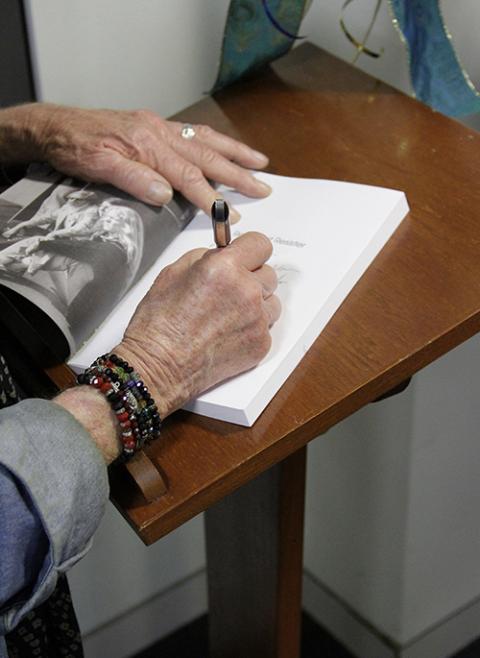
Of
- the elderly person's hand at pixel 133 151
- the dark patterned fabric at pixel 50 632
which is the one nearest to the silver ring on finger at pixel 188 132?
the elderly person's hand at pixel 133 151

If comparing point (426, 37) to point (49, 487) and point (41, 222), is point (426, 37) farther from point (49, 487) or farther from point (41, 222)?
point (49, 487)

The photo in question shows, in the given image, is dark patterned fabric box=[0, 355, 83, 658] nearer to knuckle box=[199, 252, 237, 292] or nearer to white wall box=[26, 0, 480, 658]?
knuckle box=[199, 252, 237, 292]

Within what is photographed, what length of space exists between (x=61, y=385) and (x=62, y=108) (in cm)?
34

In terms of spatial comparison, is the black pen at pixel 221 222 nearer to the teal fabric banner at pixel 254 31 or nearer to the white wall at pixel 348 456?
the teal fabric banner at pixel 254 31

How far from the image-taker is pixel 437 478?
150 centimetres

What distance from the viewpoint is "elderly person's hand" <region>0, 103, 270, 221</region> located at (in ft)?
3.11

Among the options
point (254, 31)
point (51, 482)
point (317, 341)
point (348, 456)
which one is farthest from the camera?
point (348, 456)

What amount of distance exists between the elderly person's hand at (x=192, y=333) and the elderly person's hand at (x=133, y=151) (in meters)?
0.15

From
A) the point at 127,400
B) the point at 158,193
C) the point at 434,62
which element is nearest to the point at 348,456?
the point at 434,62

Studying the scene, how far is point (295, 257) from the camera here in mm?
Result: 888

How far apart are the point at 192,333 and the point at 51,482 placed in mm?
159

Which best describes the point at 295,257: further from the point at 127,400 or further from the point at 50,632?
the point at 50,632

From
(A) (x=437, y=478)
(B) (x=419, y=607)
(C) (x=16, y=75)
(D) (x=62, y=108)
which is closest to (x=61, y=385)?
(D) (x=62, y=108)

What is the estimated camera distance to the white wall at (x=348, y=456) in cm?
125
